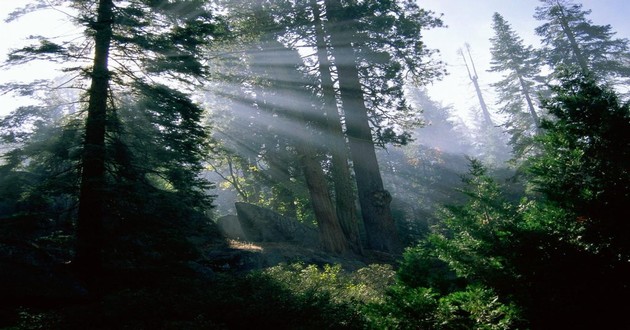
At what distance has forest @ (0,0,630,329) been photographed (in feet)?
12.4

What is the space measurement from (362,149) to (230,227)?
28.3 feet

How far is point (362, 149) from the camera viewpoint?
477 inches

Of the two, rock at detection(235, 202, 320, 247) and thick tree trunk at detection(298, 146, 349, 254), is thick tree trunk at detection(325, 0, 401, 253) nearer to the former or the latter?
thick tree trunk at detection(298, 146, 349, 254)

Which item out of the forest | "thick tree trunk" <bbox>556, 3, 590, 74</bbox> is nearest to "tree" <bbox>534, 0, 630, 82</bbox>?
"thick tree trunk" <bbox>556, 3, 590, 74</bbox>

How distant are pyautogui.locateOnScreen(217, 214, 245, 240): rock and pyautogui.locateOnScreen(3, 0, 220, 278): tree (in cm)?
789

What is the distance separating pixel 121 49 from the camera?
357 inches

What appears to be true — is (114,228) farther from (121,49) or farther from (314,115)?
(314,115)

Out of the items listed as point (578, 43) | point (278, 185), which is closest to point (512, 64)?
point (578, 43)

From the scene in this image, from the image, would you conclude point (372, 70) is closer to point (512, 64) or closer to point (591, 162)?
point (591, 162)

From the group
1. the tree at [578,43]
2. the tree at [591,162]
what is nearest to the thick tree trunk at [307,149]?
the tree at [591,162]

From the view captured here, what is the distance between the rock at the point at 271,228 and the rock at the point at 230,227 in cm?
172

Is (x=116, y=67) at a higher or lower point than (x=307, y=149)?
higher

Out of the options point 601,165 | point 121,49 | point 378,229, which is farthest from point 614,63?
point 121,49

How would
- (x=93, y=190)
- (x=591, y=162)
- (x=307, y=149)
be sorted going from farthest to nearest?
1. (x=307, y=149)
2. (x=93, y=190)
3. (x=591, y=162)
